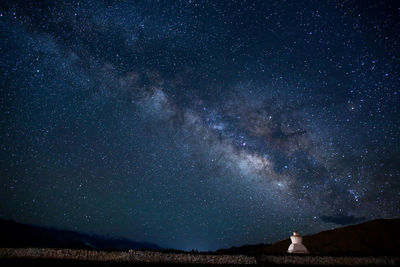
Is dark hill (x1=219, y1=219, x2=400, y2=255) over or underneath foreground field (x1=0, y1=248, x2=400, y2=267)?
over

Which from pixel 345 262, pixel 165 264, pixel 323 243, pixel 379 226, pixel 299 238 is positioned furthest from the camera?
pixel 323 243

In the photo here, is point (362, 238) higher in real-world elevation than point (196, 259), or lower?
higher

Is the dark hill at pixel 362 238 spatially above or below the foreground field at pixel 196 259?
above

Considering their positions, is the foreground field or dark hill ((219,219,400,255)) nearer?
the foreground field

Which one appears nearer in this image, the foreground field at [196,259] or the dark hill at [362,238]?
the foreground field at [196,259]

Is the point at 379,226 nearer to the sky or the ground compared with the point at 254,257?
nearer to the sky

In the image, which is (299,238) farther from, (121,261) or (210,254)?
(121,261)

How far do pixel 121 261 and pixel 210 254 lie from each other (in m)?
4.06

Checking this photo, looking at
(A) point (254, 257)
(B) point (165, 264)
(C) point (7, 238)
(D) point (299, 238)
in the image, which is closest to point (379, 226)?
(D) point (299, 238)

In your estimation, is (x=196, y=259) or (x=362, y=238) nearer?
(x=196, y=259)

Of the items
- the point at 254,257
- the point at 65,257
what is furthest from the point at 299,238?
the point at 65,257

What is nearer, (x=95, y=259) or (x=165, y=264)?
(x=165, y=264)

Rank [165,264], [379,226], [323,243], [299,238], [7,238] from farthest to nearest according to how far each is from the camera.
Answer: [7,238] → [323,243] → [379,226] → [299,238] → [165,264]

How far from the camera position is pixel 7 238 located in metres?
119
